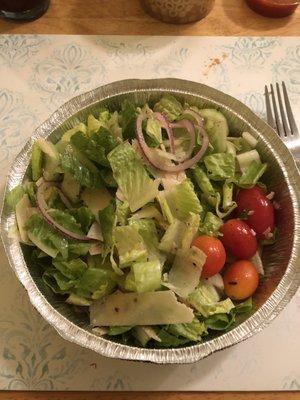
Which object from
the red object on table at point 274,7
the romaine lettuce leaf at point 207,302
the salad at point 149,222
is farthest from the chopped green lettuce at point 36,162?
the red object on table at point 274,7

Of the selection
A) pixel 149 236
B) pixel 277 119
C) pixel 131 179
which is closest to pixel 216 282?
pixel 149 236

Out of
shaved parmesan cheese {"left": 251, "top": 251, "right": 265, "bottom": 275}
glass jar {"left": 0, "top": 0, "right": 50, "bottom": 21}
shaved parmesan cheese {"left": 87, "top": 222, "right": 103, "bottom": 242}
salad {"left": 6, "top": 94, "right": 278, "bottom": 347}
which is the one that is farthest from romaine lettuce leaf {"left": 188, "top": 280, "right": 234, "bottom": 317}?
glass jar {"left": 0, "top": 0, "right": 50, "bottom": 21}

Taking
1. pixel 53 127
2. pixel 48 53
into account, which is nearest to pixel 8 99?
pixel 48 53

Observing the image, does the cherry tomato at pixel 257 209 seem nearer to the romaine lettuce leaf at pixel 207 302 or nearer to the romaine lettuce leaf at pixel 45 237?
the romaine lettuce leaf at pixel 207 302

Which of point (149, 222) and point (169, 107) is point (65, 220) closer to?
point (149, 222)

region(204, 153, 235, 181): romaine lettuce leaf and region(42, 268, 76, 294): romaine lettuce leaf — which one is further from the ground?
Answer: region(204, 153, 235, 181): romaine lettuce leaf

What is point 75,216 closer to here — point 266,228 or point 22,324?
point 22,324

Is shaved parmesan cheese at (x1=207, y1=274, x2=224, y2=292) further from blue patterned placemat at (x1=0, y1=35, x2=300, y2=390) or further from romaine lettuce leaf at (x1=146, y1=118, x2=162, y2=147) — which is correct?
romaine lettuce leaf at (x1=146, y1=118, x2=162, y2=147)
